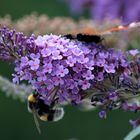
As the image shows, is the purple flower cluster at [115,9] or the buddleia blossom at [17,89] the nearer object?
the buddleia blossom at [17,89]

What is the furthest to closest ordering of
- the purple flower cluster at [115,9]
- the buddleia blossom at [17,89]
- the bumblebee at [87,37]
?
the purple flower cluster at [115,9] → the buddleia blossom at [17,89] → the bumblebee at [87,37]

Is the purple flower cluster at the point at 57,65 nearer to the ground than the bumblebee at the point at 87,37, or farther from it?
nearer to the ground

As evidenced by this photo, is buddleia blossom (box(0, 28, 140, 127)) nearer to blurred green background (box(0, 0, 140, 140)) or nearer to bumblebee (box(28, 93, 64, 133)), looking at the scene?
bumblebee (box(28, 93, 64, 133))

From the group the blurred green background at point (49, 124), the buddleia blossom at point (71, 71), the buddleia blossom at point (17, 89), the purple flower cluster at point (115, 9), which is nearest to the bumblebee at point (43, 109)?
the buddleia blossom at point (71, 71)

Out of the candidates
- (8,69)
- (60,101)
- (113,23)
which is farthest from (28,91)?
(8,69)

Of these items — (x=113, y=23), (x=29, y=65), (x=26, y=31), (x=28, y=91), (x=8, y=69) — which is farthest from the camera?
(x=8, y=69)

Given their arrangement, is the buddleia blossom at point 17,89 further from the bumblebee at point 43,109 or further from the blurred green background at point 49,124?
the blurred green background at point 49,124

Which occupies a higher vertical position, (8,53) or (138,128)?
(8,53)

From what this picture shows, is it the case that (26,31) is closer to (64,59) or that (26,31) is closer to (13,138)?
(64,59)
